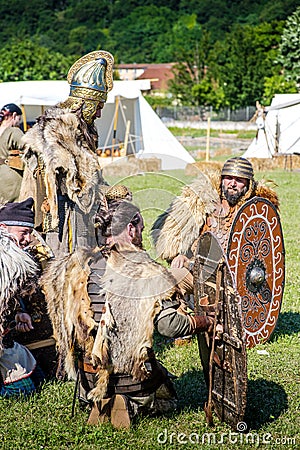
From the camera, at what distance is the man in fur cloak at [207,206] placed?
540cm

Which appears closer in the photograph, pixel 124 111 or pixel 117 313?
pixel 117 313

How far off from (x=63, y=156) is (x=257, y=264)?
154cm

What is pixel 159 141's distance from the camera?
71.3 feet

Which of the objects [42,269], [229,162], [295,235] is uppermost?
[229,162]

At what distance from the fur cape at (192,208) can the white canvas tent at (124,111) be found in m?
13.1


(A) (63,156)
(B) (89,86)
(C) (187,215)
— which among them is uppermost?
(B) (89,86)

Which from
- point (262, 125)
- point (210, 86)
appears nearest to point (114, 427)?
point (262, 125)

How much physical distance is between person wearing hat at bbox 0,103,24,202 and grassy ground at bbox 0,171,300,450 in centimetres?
149

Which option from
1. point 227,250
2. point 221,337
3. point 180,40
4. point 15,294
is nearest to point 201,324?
point 221,337

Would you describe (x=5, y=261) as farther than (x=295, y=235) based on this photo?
No

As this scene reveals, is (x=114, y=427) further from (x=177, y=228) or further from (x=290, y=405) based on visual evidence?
(x=177, y=228)

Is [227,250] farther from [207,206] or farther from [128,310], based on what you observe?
[128,310]

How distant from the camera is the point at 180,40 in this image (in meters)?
102

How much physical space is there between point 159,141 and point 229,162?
646 inches
